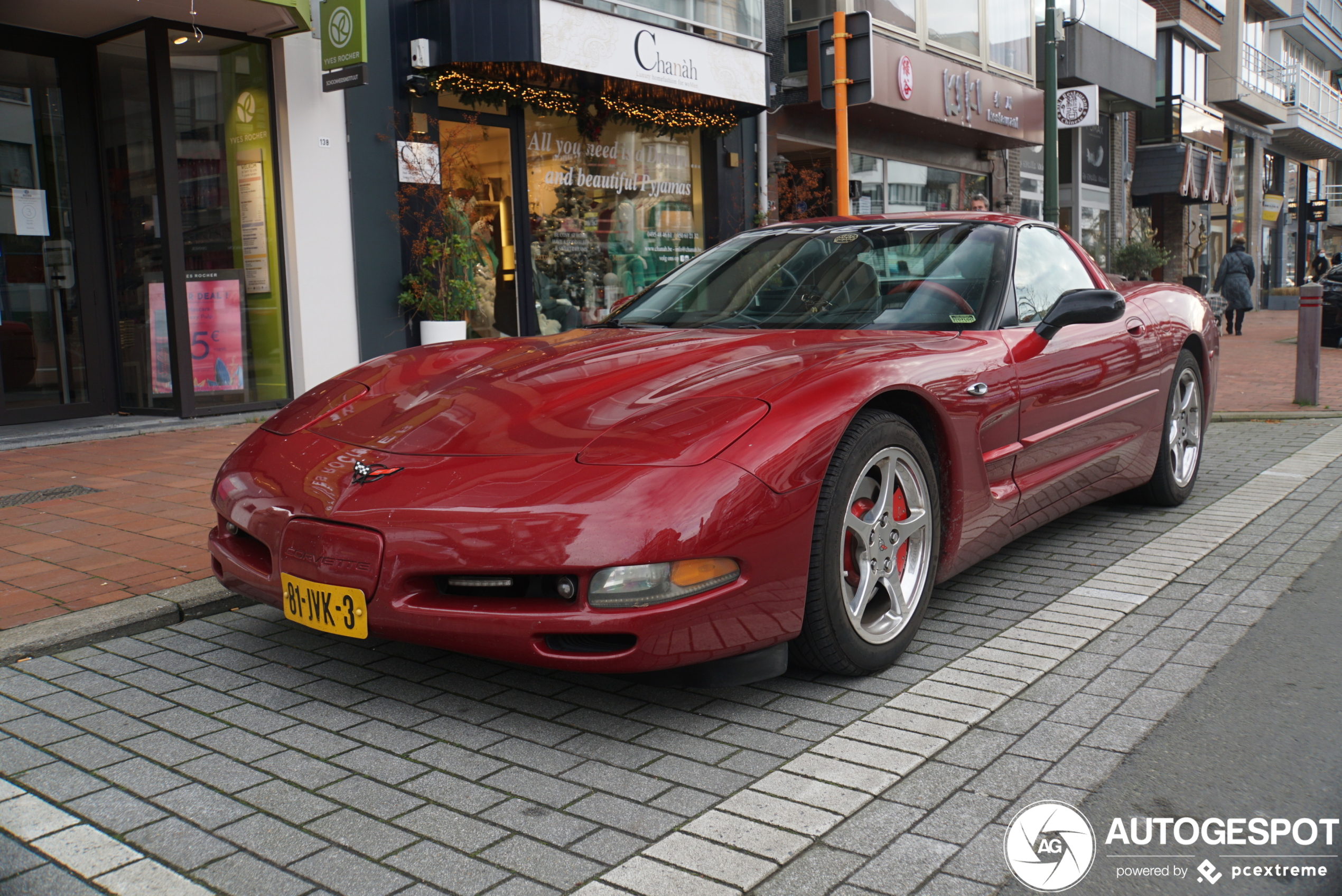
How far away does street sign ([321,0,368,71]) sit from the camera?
28.4ft

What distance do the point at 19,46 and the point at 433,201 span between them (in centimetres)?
335

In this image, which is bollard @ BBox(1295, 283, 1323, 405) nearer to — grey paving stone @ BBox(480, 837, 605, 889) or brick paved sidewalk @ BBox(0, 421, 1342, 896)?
brick paved sidewalk @ BBox(0, 421, 1342, 896)

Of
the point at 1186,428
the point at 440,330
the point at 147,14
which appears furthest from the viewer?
the point at 440,330

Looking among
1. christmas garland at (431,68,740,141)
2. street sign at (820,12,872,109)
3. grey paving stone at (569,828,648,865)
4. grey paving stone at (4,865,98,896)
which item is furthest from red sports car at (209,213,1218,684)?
christmas garland at (431,68,740,141)

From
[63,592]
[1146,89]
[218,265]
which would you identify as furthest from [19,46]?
[1146,89]

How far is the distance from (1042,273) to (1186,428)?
1.66m

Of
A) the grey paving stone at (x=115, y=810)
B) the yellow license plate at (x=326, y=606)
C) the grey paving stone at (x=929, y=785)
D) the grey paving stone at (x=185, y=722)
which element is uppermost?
the yellow license plate at (x=326, y=606)

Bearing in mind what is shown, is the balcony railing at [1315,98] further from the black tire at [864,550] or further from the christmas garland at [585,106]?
the black tire at [864,550]

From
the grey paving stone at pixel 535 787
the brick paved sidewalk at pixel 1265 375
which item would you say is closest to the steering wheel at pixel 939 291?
the grey paving stone at pixel 535 787

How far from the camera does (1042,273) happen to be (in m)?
4.42

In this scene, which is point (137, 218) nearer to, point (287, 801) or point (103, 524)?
point (103, 524)

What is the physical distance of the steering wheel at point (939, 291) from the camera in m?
3.88

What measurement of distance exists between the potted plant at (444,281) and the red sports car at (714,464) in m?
5.90

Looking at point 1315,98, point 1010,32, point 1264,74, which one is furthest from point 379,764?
point 1315,98
